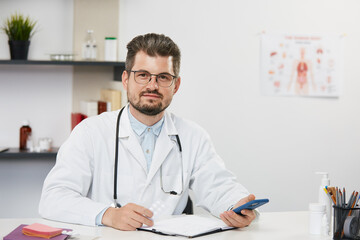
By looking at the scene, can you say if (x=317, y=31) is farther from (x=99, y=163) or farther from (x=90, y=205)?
(x=90, y=205)

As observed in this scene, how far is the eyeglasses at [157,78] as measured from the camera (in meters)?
2.35

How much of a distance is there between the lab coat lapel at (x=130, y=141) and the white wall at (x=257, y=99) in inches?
50.1

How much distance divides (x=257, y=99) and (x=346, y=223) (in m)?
2.01

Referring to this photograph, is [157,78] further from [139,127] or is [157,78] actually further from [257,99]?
[257,99]

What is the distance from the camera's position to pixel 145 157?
7.93ft

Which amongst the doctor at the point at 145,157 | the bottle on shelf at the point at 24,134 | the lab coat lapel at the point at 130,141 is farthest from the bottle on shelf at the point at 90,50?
the lab coat lapel at the point at 130,141

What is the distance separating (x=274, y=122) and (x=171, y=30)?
3.10 ft

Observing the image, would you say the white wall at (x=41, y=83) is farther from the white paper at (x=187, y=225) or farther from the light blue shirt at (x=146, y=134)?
the white paper at (x=187, y=225)

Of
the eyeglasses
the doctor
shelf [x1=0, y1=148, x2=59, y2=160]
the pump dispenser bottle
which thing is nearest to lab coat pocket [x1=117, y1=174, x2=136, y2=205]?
the doctor

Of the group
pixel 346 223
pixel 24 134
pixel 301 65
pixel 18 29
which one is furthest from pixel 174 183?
pixel 301 65

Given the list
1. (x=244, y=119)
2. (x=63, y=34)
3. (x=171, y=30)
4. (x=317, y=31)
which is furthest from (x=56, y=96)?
(x=317, y=31)

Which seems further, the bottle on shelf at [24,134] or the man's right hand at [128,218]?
the bottle on shelf at [24,134]

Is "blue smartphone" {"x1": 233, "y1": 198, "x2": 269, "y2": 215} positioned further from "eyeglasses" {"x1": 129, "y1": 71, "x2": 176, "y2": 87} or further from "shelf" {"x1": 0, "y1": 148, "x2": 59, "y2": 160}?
"shelf" {"x1": 0, "y1": 148, "x2": 59, "y2": 160}

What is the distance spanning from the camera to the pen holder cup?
6.19 ft
